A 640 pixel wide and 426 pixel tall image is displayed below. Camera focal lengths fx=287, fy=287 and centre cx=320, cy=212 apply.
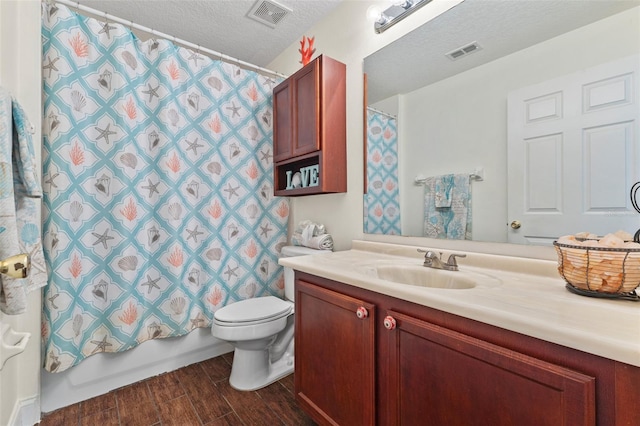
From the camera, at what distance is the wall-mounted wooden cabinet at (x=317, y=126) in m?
1.75

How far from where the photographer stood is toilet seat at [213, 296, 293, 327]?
161cm

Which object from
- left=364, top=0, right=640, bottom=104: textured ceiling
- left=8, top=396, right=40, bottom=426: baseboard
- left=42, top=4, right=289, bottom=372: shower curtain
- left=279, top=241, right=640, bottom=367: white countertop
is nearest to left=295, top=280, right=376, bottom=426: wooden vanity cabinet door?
left=279, top=241, right=640, bottom=367: white countertop

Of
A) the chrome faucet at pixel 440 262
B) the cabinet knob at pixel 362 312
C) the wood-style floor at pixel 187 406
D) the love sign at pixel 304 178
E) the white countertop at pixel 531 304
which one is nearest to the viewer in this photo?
the white countertop at pixel 531 304

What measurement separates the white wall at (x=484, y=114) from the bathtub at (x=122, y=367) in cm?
160

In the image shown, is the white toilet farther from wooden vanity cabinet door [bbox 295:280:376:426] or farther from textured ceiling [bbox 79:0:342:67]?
textured ceiling [bbox 79:0:342:67]

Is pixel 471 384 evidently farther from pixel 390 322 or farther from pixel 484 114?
pixel 484 114

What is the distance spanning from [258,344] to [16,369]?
1.13 metres

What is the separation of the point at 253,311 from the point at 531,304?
1.42 metres

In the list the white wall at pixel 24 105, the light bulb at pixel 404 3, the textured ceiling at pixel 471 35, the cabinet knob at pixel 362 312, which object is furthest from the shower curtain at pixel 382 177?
the white wall at pixel 24 105

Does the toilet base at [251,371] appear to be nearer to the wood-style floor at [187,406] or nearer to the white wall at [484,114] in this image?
the wood-style floor at [187,406]

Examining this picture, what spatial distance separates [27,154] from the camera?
918 mm

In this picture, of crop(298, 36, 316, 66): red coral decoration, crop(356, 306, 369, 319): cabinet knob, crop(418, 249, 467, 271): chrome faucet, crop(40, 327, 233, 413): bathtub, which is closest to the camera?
crop(356, 306, 369, 319): cabinet knob

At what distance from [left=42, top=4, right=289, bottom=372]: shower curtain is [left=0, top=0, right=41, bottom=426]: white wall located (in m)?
0.07

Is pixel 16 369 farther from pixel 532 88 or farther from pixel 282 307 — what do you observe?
pixel 532 88
